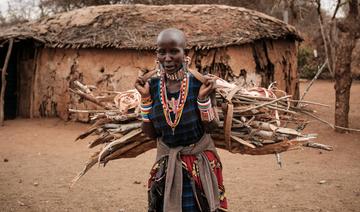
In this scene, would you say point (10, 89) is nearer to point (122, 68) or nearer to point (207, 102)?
point (122, 68)

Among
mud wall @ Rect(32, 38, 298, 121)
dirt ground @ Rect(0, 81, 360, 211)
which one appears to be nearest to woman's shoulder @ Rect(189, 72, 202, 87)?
dirt ground @ Rect(0, 81, 360, 211)

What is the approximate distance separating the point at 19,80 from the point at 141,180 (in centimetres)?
656

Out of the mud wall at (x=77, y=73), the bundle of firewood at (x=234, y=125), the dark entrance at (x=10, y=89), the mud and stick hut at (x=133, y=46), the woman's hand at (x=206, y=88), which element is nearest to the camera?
the woman's hand at (x=206, y=88)

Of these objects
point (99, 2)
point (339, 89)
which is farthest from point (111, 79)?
point (99, 2)

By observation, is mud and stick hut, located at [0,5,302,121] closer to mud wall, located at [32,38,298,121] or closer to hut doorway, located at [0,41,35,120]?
mud wall, located at [32,38,298,121]

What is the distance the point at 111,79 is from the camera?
32.3 ft

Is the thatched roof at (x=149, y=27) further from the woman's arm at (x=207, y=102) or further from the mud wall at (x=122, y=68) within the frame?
the woman's arm at (x=207, y=102)

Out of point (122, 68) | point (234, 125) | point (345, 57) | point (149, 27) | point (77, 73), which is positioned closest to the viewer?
point (234, 125)

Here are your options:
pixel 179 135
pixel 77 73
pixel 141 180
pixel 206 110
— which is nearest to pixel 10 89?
pixel 77 73

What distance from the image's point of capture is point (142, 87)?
2.64 m

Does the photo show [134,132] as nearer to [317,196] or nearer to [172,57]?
[172,57]

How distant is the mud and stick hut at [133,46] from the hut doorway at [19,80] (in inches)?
5.8

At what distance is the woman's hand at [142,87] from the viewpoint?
262 centimetres

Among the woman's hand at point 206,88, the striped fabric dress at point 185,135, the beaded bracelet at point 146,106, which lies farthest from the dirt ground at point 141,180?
the woman's hand at point 206,88
